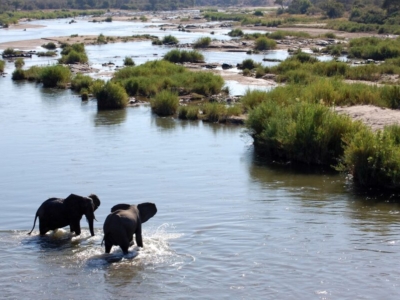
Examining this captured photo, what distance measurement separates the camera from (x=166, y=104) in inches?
1057

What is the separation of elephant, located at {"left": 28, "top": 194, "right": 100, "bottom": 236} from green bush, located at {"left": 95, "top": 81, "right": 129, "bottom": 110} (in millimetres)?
16958

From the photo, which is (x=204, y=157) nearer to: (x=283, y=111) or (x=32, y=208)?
(x=283, y=111)

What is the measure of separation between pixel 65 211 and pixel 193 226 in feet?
7.84

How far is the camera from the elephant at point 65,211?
37.7 ft

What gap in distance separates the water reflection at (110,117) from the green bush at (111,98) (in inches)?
18.2

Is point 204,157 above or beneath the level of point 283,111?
beneath

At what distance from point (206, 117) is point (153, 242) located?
14.2 metres

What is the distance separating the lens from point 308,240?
38.7 feet

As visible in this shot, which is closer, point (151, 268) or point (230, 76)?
point (151, 268)

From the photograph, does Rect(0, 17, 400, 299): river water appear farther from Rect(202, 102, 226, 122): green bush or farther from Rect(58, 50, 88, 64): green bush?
Rect(58, 50, 88, 64): green bush

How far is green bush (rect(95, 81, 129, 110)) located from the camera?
93.4 ft

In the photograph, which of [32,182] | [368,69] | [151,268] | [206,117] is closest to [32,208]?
[32,182]

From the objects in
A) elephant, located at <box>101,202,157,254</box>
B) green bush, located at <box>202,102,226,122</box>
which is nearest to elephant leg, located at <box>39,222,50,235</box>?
elephant, located at <box>101,202,157,254</box>

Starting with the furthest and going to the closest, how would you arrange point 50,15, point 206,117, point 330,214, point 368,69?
point 50,15
point 368,69
point 206,117
point 330,214
